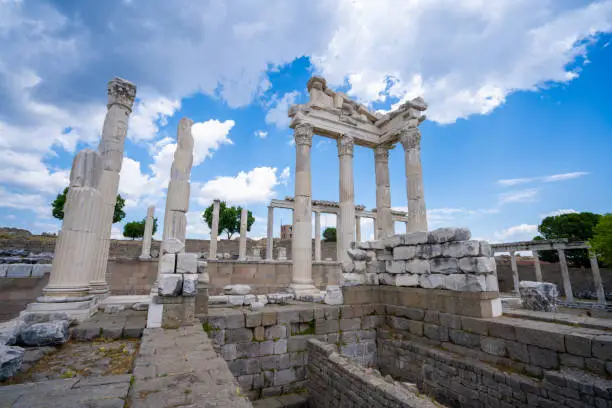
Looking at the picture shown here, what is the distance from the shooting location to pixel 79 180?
7.04m

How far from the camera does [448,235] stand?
6336 millimetres

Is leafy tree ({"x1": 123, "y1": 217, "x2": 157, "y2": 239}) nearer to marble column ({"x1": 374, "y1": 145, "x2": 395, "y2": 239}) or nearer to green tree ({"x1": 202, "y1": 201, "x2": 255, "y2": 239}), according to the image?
green tree ({"x1": 202, "y1": 201, "x2": 255, "y2": 239})

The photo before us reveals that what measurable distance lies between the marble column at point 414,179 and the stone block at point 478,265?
7.12 metres

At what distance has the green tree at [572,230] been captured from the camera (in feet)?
99.2

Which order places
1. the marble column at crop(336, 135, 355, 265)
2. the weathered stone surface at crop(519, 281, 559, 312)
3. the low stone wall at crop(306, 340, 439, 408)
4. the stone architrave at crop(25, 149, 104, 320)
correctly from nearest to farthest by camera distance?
the low stone wall at crop(306, 340, 439, 408)
the stone architrave at crop(25, 149, 104, 320)
the weathered stone surface at crop(519, 281, 559, 312)
the marble column at crop(336, 135, 355, 265)

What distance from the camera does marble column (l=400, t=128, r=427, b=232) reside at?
13.2 meters

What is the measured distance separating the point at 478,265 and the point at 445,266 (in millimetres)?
729

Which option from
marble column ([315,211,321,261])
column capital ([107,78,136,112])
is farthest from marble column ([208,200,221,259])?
column capital ([107,78,136,112])

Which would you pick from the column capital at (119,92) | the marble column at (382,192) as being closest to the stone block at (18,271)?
the column capital at (119,92)

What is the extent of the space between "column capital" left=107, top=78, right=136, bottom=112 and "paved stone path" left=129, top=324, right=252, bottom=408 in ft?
26.2

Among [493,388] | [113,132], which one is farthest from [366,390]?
[113,132]

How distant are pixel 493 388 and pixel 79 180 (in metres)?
9.65

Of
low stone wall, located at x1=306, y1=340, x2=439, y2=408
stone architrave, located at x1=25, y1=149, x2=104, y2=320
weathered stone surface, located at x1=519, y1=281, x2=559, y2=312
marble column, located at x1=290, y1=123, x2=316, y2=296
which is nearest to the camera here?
low stone wall, located at x1=306, y1=340, x2=439, y2=408

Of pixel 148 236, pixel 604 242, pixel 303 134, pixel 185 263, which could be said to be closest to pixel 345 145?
pixel 303 134
